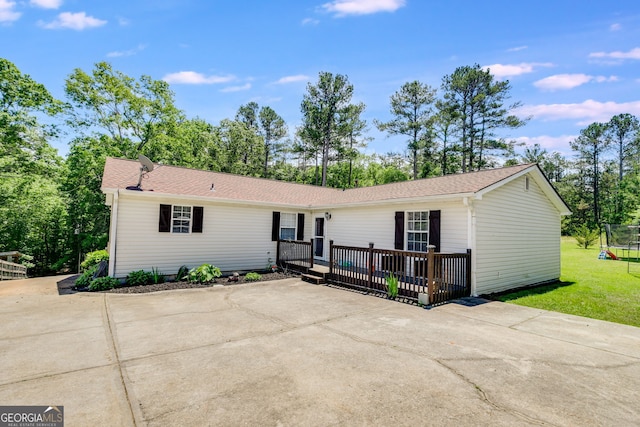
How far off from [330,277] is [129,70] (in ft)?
69.9

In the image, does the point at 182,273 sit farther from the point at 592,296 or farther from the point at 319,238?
the point at 592,296

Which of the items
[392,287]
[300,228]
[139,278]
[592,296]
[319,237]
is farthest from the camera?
[319,237]

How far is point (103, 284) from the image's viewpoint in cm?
843

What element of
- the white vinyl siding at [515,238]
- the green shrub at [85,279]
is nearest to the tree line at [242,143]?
the green shrub at [85,279]

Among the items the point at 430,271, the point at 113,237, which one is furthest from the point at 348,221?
the point at 113,237

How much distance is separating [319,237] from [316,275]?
3.50 metres

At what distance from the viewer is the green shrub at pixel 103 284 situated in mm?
8312

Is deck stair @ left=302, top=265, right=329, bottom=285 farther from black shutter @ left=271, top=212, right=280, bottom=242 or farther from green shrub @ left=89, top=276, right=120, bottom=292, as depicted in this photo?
green shrub @ left=89, top=276, right=120, bottom=292

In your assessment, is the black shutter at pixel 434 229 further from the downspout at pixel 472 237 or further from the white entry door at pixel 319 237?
the white entry door at pixel 319 237

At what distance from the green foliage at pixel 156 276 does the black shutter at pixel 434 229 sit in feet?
28.5

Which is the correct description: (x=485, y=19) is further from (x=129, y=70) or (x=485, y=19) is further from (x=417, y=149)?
(x=129, y=70)

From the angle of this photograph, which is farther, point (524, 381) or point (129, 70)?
point (129, 70)

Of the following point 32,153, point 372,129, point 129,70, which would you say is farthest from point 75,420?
point 372,129

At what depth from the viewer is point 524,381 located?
3.48 m
